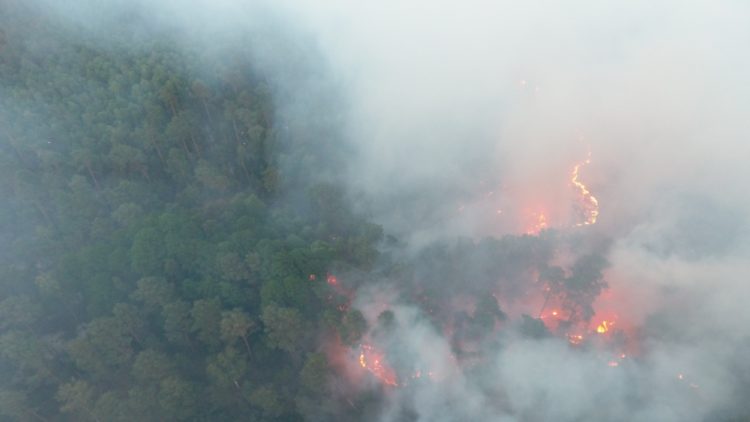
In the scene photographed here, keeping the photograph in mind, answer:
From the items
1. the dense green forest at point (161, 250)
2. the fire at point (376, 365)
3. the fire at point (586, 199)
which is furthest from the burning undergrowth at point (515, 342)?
the fire at point (586, 199)

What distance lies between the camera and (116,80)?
39656 millimetres

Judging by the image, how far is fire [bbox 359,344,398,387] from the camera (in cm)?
2447

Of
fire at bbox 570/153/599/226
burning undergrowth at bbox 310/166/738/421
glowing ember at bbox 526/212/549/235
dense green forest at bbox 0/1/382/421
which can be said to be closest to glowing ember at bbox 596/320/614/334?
burning undergrowth at bbox 310/166/738/421

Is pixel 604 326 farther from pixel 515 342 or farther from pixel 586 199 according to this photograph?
pixel 586 199

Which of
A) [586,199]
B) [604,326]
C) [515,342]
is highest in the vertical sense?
[586,199]

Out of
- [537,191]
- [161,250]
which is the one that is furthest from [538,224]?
[161,250]

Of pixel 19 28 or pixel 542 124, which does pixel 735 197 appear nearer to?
pixel 542 124

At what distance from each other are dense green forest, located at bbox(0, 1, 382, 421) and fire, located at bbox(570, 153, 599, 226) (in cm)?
1355

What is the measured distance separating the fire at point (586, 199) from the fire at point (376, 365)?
15.2m

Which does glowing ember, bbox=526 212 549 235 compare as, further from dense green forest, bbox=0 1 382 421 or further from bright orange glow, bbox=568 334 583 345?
dense green forest, bbox=0 1 382 421

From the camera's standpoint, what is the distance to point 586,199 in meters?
33.5

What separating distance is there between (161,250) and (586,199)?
86.5ft

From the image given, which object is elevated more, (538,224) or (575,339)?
(538,224)

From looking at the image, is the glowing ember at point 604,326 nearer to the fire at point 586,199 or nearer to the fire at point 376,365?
the fire at point 586,199
